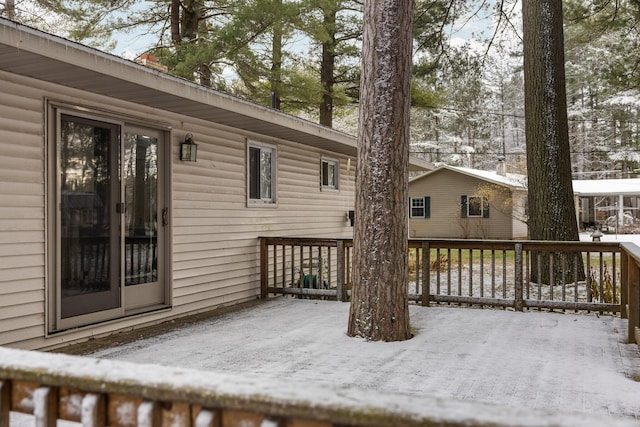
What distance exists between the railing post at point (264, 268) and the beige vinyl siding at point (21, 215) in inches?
134

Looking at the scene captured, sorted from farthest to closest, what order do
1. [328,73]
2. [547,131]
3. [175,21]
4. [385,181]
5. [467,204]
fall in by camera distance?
[467,204], [328,73], [175,21], [547,131], [385,181]

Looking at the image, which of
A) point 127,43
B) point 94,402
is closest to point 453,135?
point 127,43

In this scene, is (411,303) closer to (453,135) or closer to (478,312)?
(478,312)

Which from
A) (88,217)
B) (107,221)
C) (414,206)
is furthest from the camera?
(414,206)

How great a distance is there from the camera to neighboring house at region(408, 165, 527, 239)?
21.0 m

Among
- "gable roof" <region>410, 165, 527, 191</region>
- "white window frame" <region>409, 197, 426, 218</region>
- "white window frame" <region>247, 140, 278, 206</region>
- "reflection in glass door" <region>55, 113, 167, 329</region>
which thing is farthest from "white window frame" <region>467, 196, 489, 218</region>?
"reflection in glass door" <region>55, 113, 167, 329</region>

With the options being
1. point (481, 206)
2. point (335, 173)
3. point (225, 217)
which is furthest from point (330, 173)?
point (481, 206)

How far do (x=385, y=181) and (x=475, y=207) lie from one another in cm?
1755

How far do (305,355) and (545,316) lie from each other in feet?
10.6

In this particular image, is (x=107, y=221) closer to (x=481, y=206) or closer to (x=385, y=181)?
(x=385, y=181)

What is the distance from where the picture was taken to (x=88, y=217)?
5141mm

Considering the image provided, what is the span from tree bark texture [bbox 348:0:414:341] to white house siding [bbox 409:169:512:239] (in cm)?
1695

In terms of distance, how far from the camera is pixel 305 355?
4.47 m

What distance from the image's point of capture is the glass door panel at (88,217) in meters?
4.95
